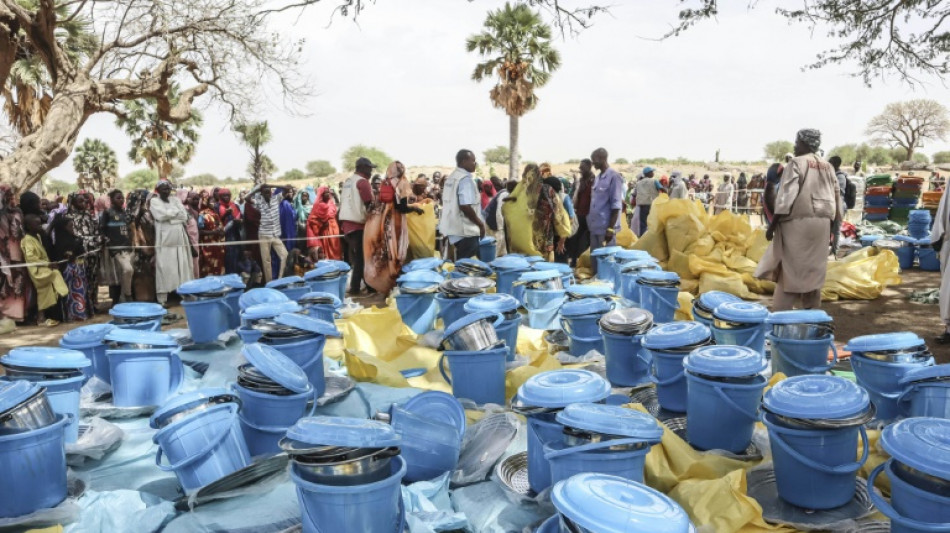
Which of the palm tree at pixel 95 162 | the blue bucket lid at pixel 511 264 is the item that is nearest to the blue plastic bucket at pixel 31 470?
the blue bucket lid at pixel 511 264

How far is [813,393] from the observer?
96.0 inches

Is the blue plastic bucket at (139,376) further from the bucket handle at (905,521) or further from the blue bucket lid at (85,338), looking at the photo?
the bucket handle at (905,521)

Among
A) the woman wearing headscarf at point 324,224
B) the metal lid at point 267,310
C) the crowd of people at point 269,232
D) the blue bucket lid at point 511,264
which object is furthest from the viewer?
the woman wearing headscarf at point 324,224

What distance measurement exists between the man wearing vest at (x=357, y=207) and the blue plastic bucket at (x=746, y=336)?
4.36 metres

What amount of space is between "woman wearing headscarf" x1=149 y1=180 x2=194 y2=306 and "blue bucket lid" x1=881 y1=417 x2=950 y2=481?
7780mm

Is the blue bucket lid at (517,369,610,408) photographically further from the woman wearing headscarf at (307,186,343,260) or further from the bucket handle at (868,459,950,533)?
the woman wearing headscarf at (307,186,343,260)

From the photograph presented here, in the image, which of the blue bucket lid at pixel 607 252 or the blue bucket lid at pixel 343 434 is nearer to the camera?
the blue bucket lid at pixel 343 434

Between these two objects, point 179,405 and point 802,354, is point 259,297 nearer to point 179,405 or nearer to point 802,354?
point 179,405

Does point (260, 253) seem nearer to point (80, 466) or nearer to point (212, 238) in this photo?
point (212, 238)

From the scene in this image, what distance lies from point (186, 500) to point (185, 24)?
332 inches

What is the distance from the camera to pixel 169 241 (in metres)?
7.95

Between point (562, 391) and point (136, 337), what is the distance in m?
2.60

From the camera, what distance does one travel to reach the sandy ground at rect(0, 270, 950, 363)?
240 inches

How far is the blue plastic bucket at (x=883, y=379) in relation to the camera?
2.99 m
